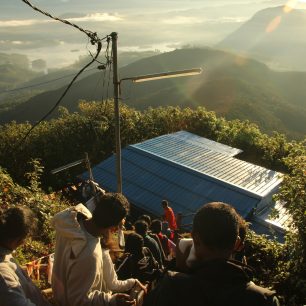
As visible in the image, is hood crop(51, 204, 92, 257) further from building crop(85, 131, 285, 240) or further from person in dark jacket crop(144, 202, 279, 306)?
building crop(85, 131, 285, 240)

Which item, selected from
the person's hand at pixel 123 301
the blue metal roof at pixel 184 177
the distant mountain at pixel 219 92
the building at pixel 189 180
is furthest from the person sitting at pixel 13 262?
→ the distant mountain at pixel 219 92

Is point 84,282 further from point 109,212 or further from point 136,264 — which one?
point 136,264

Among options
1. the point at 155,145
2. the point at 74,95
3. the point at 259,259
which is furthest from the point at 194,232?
the point at 74,95

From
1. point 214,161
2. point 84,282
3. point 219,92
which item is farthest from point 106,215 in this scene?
point 219,92

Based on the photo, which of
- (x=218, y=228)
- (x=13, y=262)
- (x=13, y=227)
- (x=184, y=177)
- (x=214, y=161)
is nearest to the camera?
(x=218, y=228)

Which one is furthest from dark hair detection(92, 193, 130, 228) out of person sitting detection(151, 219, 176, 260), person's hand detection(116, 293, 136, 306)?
person sitting detection(151, 219, 176, 260)

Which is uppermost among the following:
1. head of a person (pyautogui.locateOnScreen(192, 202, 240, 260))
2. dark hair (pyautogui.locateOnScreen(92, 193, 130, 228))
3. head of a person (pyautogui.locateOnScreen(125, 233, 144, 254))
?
head of a person (pyautogui.locateOnScreen(192, 202, 240, 260))
